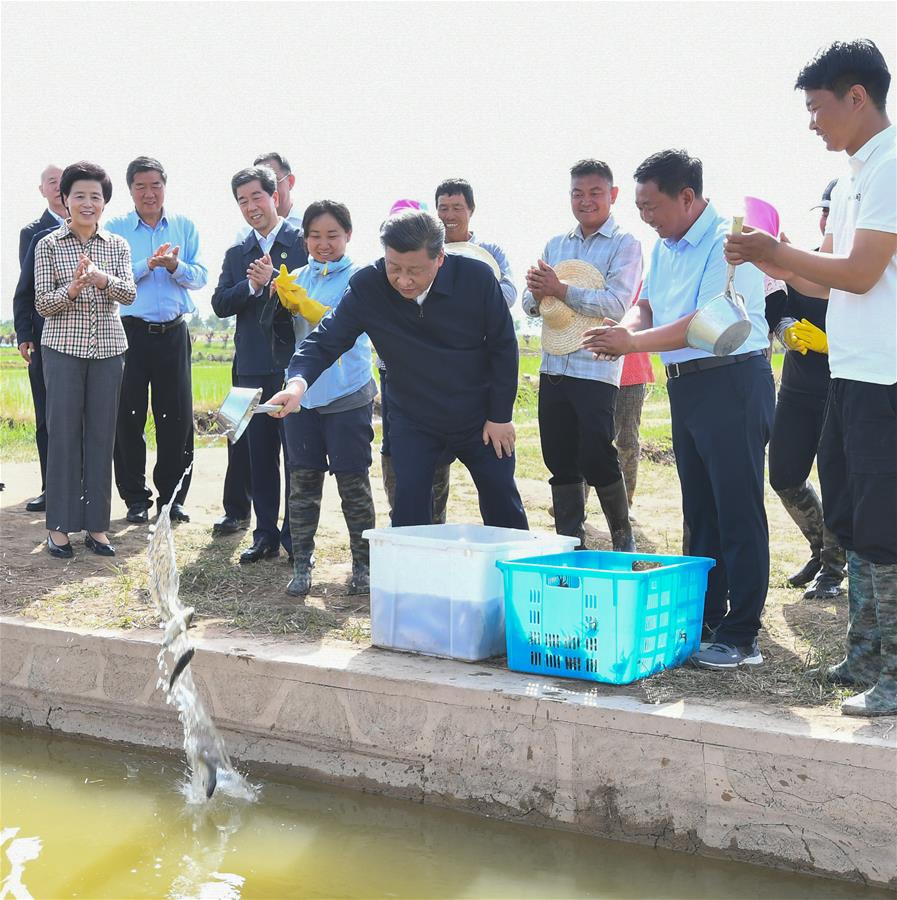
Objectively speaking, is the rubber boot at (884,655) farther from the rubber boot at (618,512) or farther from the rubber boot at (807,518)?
the rubber boot at (618,512)

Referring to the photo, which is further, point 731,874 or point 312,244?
point 312,244

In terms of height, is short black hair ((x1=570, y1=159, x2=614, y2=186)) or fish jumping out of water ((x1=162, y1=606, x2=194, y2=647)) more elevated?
short black hair ((x1=570, y1=159, x2=614, y2=186))

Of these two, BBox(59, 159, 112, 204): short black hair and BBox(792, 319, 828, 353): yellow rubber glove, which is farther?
BBox(59, 159, 112, 204): short black hair

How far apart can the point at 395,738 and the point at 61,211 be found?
440 centimetres

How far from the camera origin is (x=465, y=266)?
4.25 meters

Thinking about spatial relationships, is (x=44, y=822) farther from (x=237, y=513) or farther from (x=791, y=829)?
(x=237, y=513)

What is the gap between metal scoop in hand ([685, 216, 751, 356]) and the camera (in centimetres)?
360

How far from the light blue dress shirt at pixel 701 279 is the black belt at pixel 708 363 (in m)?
0.02

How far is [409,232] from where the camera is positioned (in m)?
3.96

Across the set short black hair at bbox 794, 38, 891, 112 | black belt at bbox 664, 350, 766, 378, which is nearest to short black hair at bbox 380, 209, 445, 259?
black belt at bbox 664, 350, 766, 378

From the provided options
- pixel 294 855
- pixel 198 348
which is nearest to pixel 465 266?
pixel 294 855

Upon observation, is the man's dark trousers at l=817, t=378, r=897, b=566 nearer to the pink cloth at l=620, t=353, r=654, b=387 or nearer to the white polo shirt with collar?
the white polo shirt with collar

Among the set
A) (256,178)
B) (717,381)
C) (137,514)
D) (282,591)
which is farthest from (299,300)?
(137,514)

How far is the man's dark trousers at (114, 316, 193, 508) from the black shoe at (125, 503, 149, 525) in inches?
1.6
